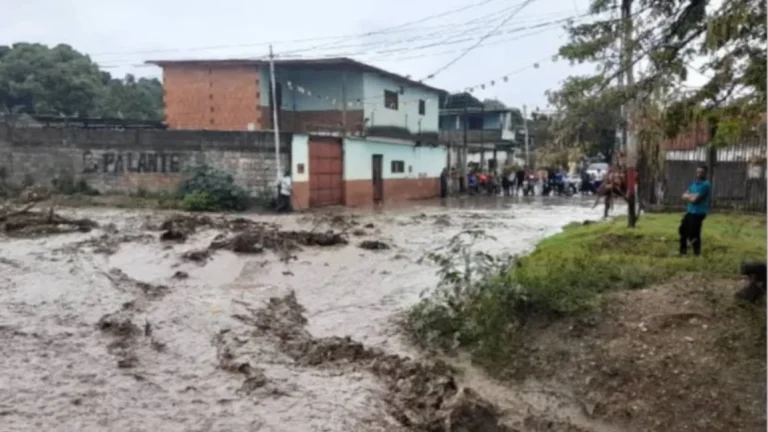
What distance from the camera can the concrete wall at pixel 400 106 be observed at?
32750 mm

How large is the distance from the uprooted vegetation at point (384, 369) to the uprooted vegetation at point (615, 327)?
68cm

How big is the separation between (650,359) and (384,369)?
98.6 inches

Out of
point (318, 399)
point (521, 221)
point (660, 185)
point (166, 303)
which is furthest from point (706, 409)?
point (521, 221)

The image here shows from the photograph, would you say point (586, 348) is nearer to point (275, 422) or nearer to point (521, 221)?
point (275, 422)

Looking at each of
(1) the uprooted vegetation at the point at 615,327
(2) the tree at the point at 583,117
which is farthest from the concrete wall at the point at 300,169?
(2) the tree at the point at 583,117

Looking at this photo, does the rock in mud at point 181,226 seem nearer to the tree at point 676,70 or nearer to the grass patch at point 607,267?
the grass patch at point 607,267

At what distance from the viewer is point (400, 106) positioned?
37.0 metres

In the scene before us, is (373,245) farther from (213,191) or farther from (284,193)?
(213,191)

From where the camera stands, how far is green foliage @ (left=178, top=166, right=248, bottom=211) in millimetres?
23516

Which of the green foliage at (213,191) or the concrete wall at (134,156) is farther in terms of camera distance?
the concrete wall at (134,156)

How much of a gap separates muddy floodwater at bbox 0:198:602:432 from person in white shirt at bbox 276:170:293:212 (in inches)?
283

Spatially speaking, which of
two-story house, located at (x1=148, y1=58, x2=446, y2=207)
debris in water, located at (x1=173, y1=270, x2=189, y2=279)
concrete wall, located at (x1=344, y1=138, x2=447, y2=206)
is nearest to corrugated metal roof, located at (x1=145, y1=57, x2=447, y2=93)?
two-story house, located at (x1=148, y1=58, x2=446, y2=207)

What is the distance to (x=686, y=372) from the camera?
499cm

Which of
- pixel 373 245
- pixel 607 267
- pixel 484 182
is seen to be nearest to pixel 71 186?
pixel 373 245
